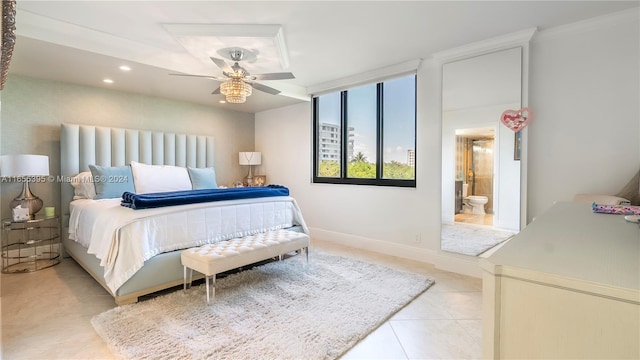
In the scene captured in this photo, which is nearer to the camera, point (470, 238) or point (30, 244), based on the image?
point (470, 238)

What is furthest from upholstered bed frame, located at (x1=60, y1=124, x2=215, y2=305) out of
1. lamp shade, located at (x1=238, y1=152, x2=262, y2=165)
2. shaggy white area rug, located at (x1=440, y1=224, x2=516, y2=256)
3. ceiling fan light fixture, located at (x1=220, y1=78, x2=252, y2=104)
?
shaggy white area rug, located at (x1=440, y1=224, x2=516, y2=256)

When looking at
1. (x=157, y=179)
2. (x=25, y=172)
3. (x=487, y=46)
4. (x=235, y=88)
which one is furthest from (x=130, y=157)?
(x=487, y=46)

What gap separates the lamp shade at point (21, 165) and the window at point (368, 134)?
3.28 m

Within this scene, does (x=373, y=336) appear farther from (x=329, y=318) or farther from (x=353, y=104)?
(x=353, y=104)

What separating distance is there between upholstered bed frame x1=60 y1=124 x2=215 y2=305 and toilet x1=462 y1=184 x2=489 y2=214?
2881 millimetres

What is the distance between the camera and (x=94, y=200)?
3.26 meters

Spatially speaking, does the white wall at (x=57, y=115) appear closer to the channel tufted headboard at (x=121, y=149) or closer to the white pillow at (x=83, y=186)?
the channel tufted headboard at (x=121, y=149)

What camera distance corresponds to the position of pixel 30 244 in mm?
3436

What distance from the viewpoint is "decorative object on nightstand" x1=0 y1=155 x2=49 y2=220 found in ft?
9.40

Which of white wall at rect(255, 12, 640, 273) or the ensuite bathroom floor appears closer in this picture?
white wall at rect(255, 12, 640, 273)

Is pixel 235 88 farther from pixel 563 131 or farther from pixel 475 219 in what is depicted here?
pixel 563 131

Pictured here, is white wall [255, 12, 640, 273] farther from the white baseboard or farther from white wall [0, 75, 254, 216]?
white wall [0, 75, 254, 216]

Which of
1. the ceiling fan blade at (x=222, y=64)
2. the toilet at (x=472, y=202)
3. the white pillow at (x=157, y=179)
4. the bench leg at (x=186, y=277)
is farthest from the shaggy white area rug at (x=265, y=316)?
the ceiling fan blade at (x=222, y=64)

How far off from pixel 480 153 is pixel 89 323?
364 centimetres
